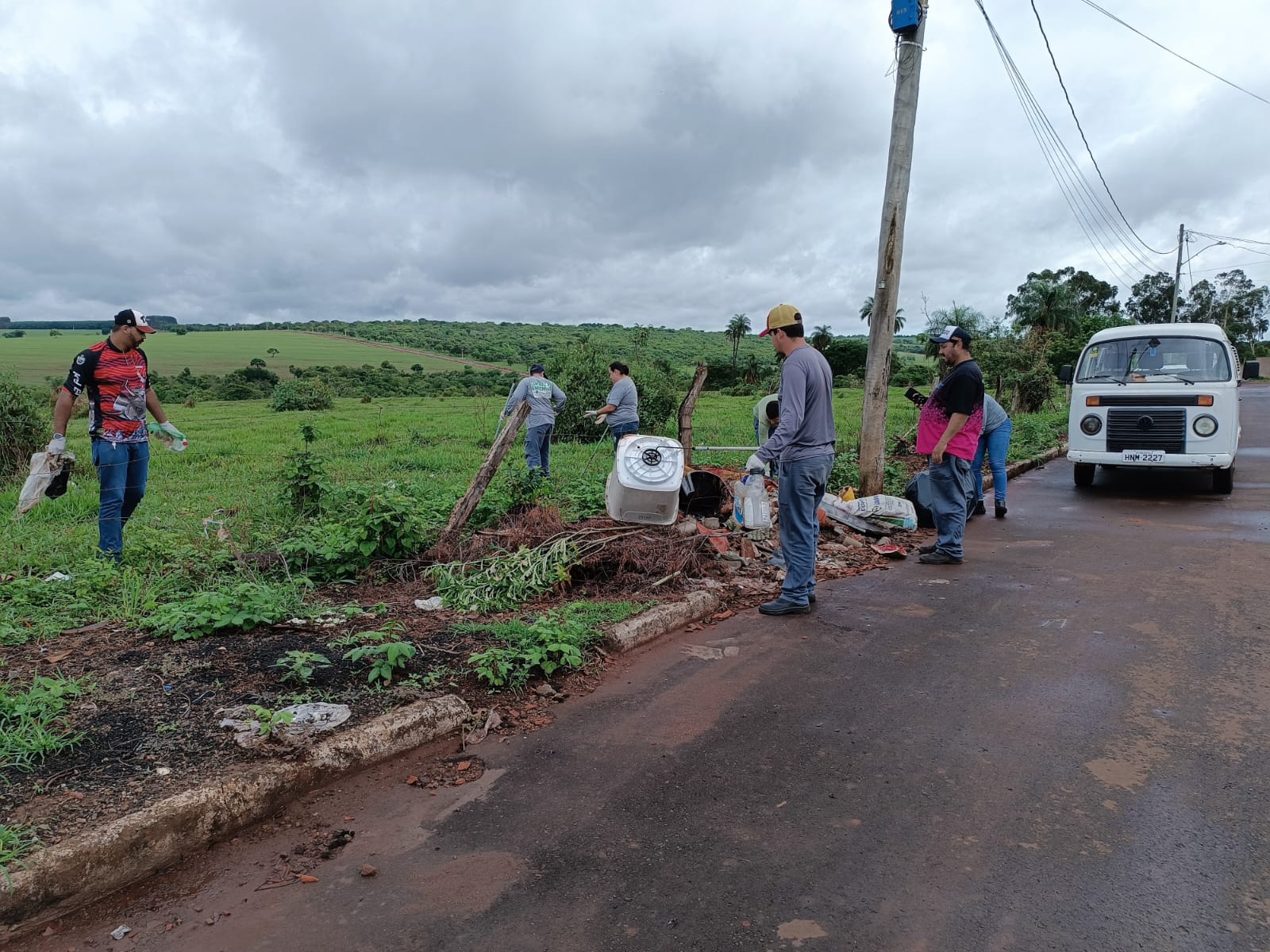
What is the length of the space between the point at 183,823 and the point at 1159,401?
36.2 ft

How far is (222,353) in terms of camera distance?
69.3 meters

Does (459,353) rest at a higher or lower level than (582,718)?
higher

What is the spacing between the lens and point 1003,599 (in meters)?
5.80

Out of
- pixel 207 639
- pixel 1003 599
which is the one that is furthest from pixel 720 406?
pixel 207 639

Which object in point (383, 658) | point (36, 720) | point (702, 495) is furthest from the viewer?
point (702, 495)

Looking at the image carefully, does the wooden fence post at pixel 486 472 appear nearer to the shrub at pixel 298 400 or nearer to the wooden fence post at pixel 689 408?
the wooden fence post at pixel 689 408

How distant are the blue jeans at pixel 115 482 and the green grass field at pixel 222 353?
4559cm

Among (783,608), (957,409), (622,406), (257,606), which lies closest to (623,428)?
(622,406)

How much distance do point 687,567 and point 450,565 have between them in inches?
73.4

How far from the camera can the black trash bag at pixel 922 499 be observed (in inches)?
337

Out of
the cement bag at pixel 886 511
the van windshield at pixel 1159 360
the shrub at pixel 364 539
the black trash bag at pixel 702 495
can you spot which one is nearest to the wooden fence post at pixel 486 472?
the shrub at pixel 364 539

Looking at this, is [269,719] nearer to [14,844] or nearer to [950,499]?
[14,844]

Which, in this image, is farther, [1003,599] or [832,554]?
[832,554]

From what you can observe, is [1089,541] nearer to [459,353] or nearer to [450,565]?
[450,565]
